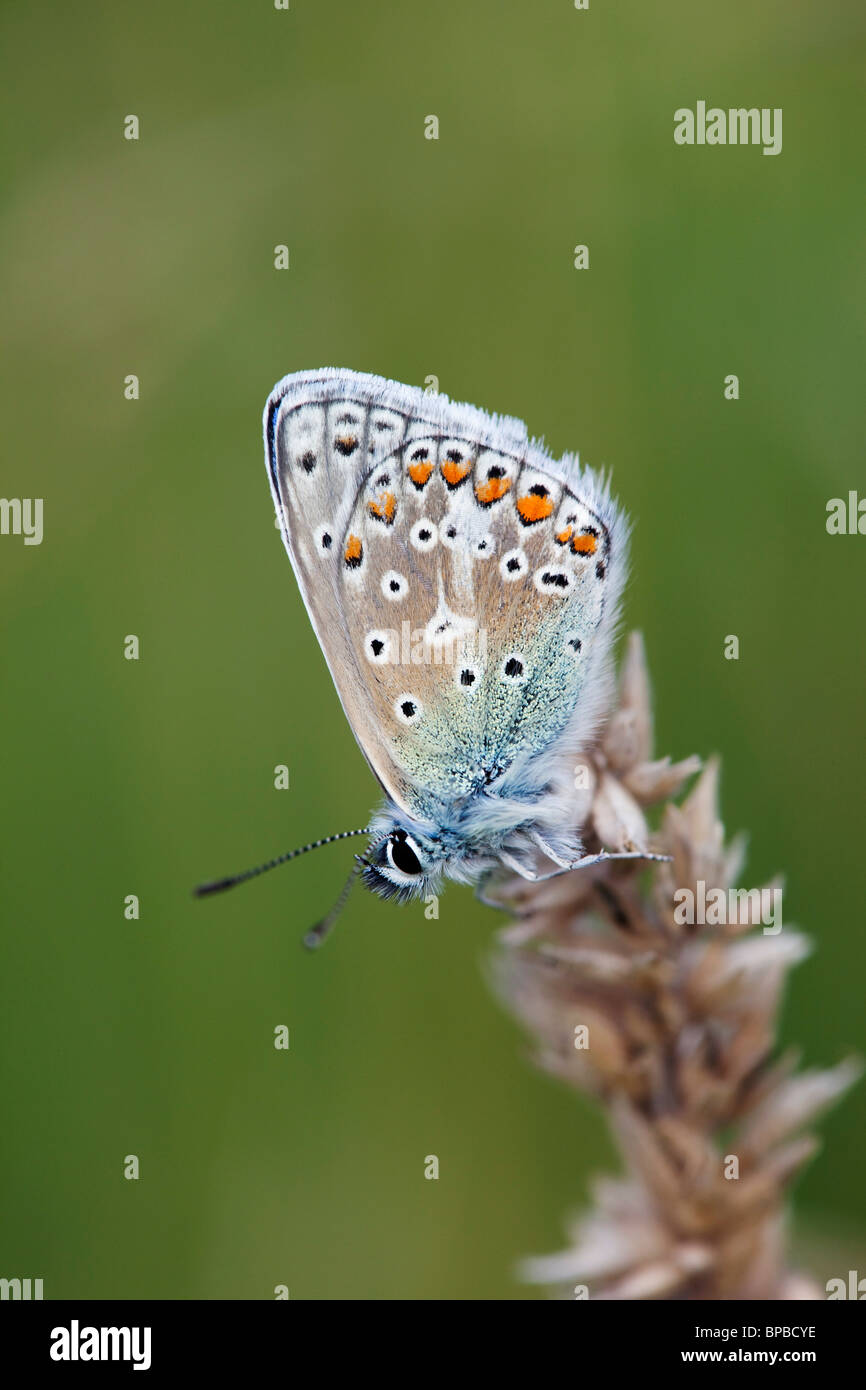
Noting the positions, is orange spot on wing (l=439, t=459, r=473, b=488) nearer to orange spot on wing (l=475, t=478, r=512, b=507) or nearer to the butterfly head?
orange spot on wing (l=475, t=478, r=512, b=507)

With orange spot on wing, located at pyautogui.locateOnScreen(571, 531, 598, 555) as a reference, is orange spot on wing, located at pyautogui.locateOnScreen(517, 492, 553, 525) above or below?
above

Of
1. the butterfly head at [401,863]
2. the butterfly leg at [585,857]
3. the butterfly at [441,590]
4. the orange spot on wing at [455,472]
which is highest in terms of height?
the orange spot on wing at [455,472]

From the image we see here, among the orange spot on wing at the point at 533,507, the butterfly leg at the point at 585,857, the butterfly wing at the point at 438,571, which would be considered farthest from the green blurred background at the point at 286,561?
the butterfly leg at the point at 585,857

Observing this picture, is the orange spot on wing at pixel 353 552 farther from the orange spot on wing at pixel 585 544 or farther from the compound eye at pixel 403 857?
the compound eye at pixel 403 857

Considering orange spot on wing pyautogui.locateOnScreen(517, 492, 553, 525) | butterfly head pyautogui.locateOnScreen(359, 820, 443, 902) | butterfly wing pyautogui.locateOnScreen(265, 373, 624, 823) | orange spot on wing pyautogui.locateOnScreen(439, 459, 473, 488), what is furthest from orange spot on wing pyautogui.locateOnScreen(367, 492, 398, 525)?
butterfly head pyautogui.locateOnScreen(359, 820, 443, 902)

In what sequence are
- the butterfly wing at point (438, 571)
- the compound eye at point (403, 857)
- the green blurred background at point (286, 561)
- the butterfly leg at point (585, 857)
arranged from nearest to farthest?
the butterfly leg at point (585, 857) → the compound eye at point (403, 857) → the butterfly wing at point (438, 571) → the green blurred background at point (286, 561)

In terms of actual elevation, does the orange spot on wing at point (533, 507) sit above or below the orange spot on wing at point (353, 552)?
above

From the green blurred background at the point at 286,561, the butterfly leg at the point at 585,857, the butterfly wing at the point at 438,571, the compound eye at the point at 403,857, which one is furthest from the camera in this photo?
the green blurred background at the point at 286,561

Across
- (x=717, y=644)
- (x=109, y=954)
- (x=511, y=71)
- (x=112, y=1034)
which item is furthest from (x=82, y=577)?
(x=511, y=71)
